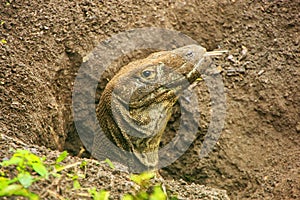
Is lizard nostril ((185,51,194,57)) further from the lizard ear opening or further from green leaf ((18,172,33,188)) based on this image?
green leaf ((18,172,33,188))

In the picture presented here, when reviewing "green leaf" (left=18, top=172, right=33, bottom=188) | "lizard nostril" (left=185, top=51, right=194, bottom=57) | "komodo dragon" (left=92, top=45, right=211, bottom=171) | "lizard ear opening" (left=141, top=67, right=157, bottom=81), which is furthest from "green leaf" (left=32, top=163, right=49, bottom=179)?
"lizard nostril" (left=185, top=51, right=194, bottom=57)

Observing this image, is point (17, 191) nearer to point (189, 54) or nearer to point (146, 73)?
point (146, 73)

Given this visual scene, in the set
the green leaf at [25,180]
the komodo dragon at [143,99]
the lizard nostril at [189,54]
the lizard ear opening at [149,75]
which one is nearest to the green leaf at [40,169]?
the green leaf at [25,180]

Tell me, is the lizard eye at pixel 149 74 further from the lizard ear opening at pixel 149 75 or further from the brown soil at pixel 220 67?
the brown soil at pixel 220 67

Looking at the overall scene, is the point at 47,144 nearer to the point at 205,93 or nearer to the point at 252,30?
the point at 205,93

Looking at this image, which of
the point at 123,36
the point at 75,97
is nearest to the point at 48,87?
the point at 75,97
